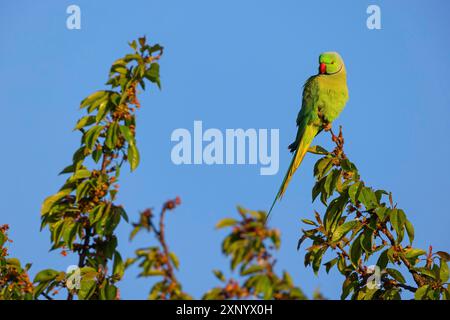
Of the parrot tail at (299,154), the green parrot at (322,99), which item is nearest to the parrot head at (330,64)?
the green parrot at (322,99)

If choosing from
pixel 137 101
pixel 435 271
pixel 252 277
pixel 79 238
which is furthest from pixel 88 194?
pixel 435 271

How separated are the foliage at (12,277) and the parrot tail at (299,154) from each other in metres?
1.60

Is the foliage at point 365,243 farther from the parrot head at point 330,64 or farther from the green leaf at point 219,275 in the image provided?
the parrot head at point 330,64

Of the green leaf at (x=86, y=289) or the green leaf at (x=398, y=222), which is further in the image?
the green leaf at (x=86, y=289)

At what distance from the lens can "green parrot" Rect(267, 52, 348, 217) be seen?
5.89 metres

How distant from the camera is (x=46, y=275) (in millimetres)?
3543

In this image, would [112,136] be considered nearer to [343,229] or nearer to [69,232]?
[69,232]

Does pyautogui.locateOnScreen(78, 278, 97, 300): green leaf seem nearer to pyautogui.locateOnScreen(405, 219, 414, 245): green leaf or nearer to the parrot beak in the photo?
pyautogui.locateOnScreen(405, 219, 414, 245): green leaf

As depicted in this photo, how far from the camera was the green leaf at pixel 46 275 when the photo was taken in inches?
139

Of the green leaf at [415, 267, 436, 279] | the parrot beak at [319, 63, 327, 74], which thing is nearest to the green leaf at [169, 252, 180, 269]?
the green leaf at [415, 267, 436, 279]

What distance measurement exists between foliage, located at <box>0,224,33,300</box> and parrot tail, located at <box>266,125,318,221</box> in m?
1.60
